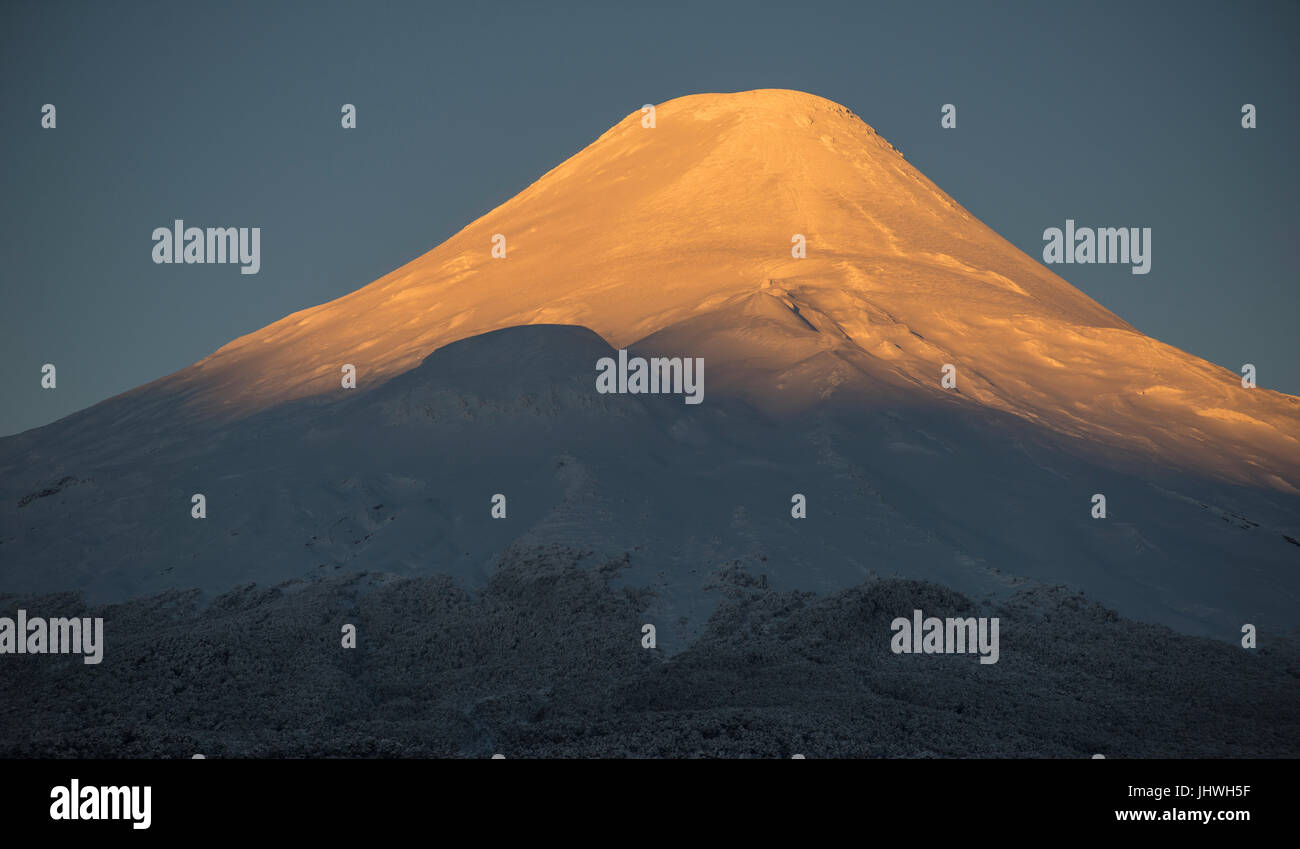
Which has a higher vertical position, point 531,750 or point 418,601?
point 418,601

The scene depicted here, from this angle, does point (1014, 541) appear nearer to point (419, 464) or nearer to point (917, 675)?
point (917, 675)

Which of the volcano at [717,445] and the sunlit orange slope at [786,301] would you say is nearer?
the volcano at [717,445]

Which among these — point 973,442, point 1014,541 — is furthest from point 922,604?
point 973,442

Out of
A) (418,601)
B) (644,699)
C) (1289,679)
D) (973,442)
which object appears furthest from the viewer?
(973,442)

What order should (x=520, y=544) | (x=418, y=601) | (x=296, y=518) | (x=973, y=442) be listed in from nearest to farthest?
(x=418, y=601) → (x=520, y=544) → (x=296, y=518) → (x=973, y=442)

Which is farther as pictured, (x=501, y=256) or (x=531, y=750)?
(x=501, y=256)

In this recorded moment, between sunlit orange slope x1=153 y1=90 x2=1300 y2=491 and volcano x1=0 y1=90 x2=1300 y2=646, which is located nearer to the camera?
volcano x1=0 y1=90 x2=1300 y2=646
